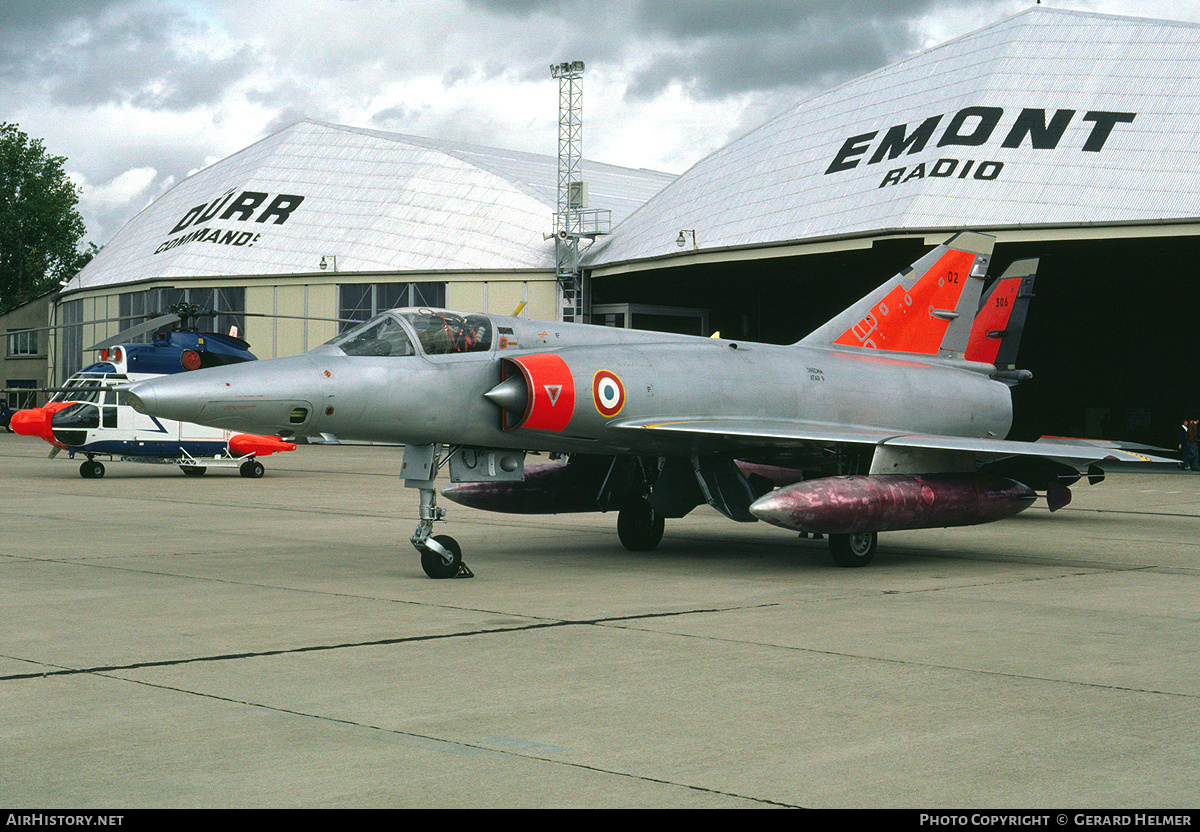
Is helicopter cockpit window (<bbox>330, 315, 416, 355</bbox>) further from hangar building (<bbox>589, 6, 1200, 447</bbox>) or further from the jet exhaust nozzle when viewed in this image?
hangar building (<bbox>589, 6, 1200, 447</bbox>)

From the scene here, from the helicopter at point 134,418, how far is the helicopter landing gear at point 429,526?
1589cm

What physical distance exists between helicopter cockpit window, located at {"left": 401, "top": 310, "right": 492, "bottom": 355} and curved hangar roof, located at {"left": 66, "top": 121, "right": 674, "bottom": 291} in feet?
139

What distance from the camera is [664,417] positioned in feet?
42.1

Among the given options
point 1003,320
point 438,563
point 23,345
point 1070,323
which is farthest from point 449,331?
point 23,345

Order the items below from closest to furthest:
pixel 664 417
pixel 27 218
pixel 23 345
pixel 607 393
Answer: pixel 607 393, pixel 664 417, pixel 23 345, pixel 27 218

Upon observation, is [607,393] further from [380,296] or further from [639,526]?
[380,296]

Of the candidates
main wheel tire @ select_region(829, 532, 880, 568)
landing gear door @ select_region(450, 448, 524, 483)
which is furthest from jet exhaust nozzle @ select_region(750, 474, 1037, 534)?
landing gear door @ select_region(450, 448, 524, 483)

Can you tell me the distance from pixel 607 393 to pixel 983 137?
3090 cm

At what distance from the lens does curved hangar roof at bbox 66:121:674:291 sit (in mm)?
56031

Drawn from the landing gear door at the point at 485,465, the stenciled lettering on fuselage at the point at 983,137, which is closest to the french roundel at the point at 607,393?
the landing gear door at the point at 485,465

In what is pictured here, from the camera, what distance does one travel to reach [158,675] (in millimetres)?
7168

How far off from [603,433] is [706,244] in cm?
3365

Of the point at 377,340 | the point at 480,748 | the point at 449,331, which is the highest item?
the point at 449,331
